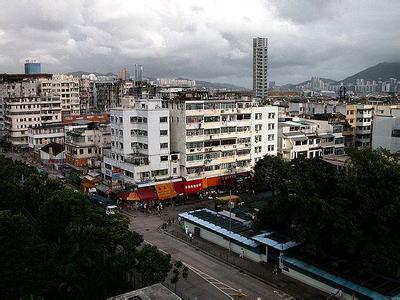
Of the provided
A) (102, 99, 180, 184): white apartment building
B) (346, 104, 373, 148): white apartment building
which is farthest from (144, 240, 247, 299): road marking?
(346, 104, 373, 148): white apartment building

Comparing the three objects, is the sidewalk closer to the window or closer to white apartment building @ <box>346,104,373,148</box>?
the window

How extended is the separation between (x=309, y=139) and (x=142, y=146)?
2858cm

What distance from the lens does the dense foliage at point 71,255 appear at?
2619 centimetres

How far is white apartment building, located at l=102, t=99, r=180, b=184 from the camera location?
56062 millimetres

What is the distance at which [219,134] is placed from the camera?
60688mm

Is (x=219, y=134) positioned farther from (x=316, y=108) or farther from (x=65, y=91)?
(x=65, y=91)

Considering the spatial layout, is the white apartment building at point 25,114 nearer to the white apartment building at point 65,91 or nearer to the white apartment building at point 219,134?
the white apartment building at point 65,91

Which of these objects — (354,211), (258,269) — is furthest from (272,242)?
(354,211)

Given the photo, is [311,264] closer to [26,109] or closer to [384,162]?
[384,162]

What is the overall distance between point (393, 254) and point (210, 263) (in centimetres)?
1533

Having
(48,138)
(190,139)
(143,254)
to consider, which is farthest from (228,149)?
(48,138)

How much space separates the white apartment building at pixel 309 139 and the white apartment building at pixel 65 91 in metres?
72.2

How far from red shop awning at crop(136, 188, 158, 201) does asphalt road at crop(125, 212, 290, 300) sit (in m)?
6.04

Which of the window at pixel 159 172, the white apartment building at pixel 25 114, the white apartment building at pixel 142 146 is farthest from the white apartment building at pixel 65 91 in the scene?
the window at pixel 159 172
